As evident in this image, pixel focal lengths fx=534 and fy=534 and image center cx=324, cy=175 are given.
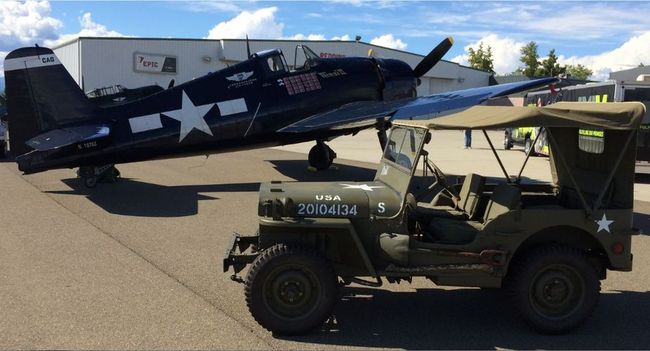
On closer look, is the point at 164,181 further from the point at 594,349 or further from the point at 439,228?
the point at 594,349

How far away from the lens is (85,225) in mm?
8117

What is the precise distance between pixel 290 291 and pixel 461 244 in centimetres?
147

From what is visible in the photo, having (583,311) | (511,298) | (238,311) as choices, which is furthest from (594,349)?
(238,311)

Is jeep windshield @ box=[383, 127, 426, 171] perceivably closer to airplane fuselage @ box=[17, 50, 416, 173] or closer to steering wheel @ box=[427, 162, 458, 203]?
steering wheel @ box=[427, 162, 458, 203]

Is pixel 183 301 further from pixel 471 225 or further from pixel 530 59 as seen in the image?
pixel 530 59

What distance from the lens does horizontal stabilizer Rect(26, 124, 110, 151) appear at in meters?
10.3

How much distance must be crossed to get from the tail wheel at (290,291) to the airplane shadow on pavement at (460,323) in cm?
17

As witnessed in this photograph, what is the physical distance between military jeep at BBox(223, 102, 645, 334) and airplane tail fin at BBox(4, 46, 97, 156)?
8189 millimetres

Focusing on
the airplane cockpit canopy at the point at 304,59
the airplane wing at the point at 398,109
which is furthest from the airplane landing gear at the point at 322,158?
the airplane cockpit canopy at the point at 304,59

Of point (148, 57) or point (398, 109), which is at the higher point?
point (148, 57)

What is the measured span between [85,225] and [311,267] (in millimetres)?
5252

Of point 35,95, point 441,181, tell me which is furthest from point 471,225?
point 35,95

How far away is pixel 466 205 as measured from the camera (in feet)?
17.5

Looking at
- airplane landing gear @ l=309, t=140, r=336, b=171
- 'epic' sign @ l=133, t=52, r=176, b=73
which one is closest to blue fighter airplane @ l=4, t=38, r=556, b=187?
airplane landing gear @ l=309, t=140, r=336, b=171
